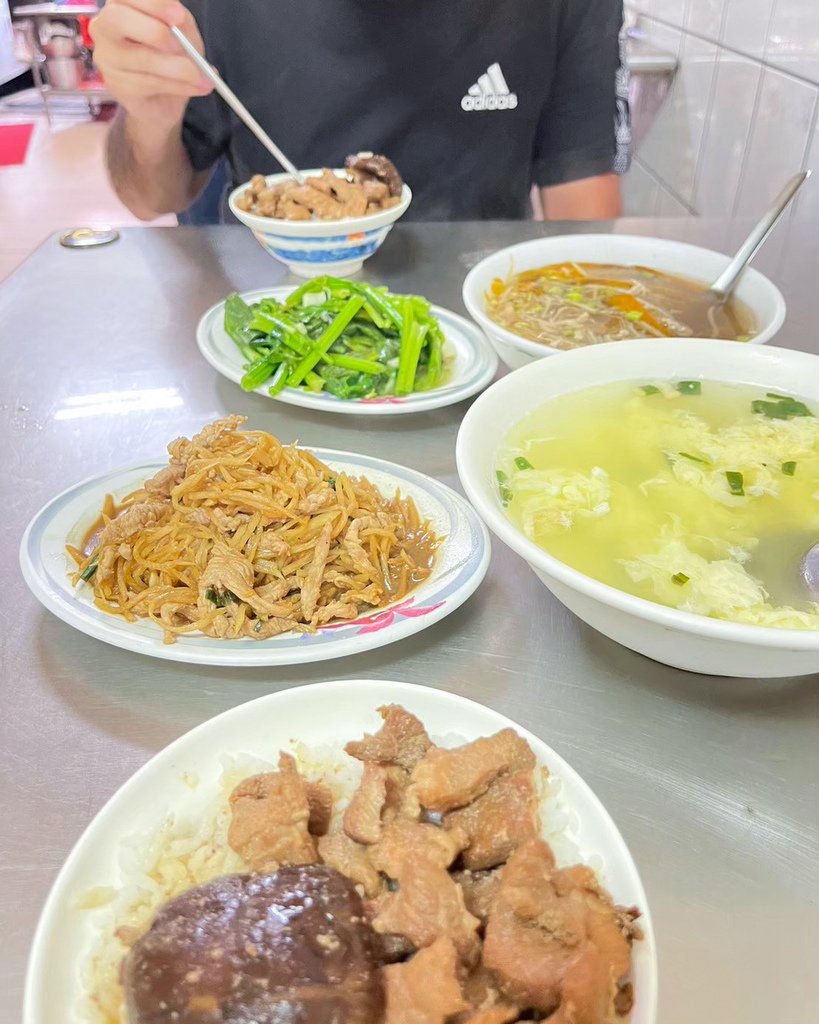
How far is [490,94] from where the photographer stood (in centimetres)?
292

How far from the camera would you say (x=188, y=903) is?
0.73 metres

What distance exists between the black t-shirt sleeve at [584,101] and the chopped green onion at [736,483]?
2342mm

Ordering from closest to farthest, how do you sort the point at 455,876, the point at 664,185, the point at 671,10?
the point at 455,876
the point at 671,10
the point at 664,185

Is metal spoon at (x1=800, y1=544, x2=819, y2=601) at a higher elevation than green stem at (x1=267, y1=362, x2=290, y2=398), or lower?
higher

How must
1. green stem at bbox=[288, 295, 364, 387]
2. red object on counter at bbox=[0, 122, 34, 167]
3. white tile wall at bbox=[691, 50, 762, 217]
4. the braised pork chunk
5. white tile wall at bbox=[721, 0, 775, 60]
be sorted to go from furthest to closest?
red object on counter at bbox=[0, 122, 34, 167] → white tile wall at bbox=[691, 50, 762, 217] → white tile wall at bbox=[721, 0, 775, 60] → green stem at bbox=[288, 295, 364, 387] → the braised pork chunk

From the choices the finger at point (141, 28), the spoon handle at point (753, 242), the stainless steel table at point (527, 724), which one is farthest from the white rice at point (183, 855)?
the finger at point (141, 28)

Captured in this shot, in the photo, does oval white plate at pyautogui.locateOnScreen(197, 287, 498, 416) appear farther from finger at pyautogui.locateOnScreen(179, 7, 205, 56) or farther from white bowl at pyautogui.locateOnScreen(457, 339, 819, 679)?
finger at pyautogui.locateOnScreen(179, 7, 205, 56)

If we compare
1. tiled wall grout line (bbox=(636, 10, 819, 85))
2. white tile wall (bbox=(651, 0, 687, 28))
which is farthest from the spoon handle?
white tile wall (bbox=(651, 0, 687, 28))

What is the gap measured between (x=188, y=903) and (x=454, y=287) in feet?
6.85

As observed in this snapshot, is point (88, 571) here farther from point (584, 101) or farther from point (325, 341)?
point (584, 101)

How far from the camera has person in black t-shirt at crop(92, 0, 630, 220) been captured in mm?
2750

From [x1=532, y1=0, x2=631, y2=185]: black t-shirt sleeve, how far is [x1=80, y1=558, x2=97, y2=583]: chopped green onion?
272 centimetres

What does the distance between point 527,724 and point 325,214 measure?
1.70 m

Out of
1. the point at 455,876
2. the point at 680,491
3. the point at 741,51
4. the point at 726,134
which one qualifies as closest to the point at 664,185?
the point at 726,134
